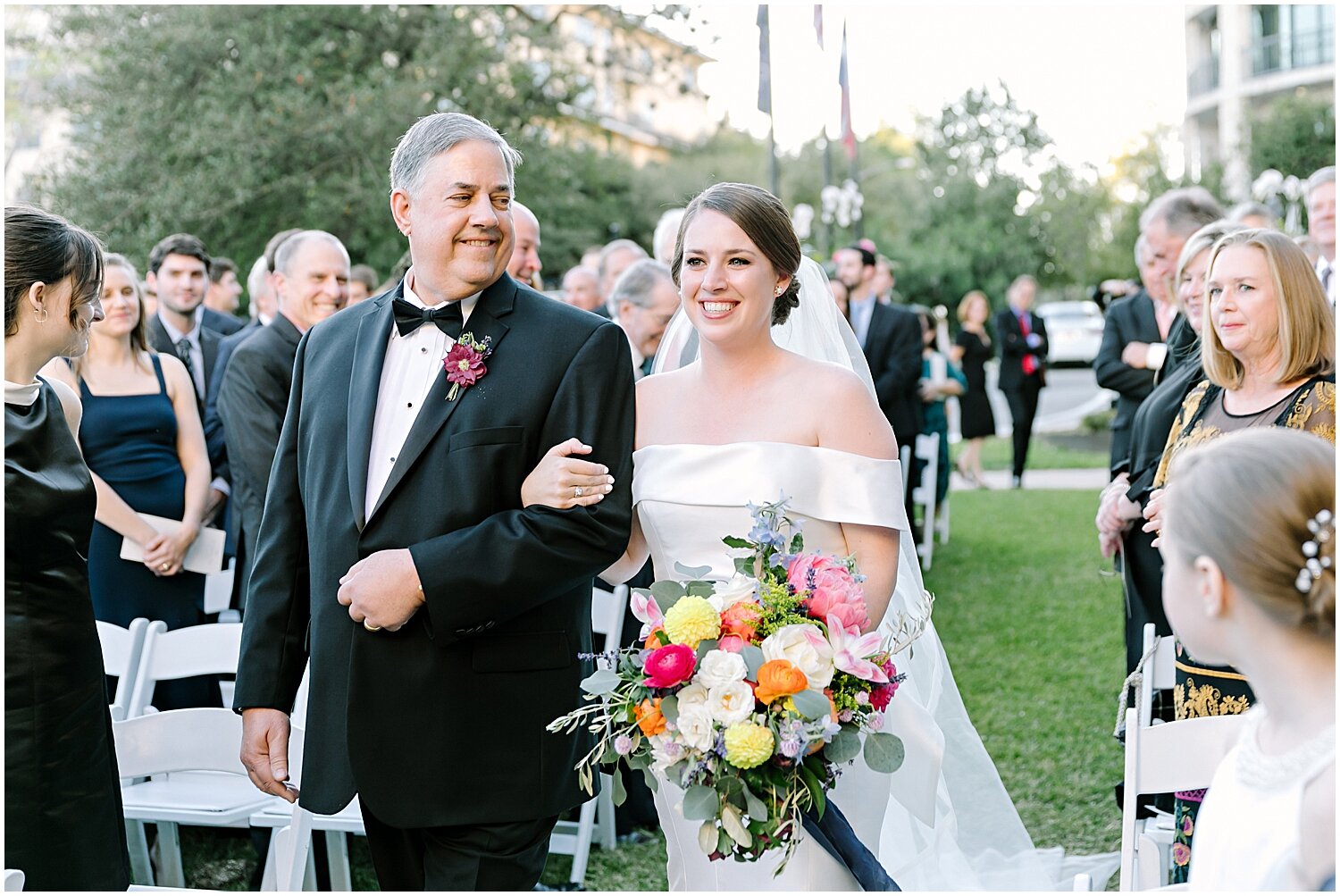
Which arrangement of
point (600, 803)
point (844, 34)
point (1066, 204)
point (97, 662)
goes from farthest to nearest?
point (1066, 204), point (844, 34), point (600, 803), point (97, 662)

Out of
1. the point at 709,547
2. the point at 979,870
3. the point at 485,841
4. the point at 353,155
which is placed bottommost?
the point at 979,870

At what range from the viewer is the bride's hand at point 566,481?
9.45 ft

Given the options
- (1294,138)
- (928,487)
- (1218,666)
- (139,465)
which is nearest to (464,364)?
(1218,666)

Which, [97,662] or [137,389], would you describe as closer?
[97,662]

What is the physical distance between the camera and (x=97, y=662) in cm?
323

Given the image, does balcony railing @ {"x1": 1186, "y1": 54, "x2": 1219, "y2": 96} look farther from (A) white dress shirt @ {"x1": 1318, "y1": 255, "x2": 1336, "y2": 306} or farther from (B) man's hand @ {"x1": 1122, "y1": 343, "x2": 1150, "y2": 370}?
(A) white dress shirt @ {"x1": 1318, "y1": 255, "x2": 1336, "y2": 306}

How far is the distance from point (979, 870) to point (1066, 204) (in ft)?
120

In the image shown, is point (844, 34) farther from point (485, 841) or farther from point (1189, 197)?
point (485, 841)

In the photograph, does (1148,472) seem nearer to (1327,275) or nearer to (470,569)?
(1327,275)

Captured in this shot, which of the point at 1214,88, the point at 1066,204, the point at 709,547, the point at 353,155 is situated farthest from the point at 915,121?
the point at 709,547

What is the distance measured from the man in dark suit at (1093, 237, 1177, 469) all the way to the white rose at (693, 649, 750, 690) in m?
5.07

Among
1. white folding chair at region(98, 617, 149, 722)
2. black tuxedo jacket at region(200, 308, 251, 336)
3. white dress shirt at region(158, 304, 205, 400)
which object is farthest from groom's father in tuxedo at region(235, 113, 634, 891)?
black tuxedo jacket at region(200, 308, 251, 336)

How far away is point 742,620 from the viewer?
2.68 meters

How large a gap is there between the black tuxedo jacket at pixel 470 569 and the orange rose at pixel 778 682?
542mm
